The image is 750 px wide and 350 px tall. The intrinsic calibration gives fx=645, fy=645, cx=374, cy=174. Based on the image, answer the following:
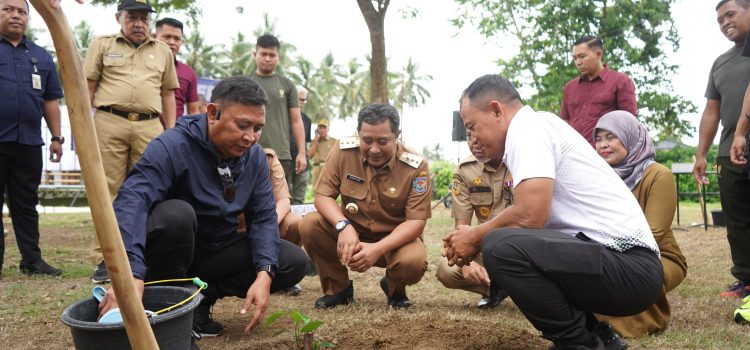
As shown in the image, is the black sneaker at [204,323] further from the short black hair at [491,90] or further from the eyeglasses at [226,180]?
the short black hair at [491,90]

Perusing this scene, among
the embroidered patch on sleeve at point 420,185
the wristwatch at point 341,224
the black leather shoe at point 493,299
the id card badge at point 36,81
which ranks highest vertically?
the id card badge at point 36,81

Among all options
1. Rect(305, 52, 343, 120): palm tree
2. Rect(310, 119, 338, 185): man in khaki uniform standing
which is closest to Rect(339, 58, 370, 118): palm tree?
Rect(305, 52, 343, 120): palm tree

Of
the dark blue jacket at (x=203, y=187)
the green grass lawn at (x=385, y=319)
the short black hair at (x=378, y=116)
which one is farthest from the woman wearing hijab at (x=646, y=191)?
the dark blue jacket at (x=203, y=187)

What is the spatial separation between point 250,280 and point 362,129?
3.75 ft

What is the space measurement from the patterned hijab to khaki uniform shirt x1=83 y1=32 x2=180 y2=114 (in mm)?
3279

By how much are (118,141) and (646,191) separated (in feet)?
12.0

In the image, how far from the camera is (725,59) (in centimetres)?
457

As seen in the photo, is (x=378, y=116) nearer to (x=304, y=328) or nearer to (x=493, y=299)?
(x=493, y=299)

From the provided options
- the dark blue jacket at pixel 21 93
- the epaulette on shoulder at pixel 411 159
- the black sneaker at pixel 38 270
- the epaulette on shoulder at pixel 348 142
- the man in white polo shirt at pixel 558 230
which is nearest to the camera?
the man in white polo shirt at pixel 558 230

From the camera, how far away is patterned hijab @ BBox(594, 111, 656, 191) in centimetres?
357

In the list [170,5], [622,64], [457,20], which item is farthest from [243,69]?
[170,5]

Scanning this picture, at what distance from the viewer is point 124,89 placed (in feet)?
15.9

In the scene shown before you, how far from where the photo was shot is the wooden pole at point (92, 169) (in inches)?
63.7

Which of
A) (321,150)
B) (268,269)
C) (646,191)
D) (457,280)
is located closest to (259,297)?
(268,269)
